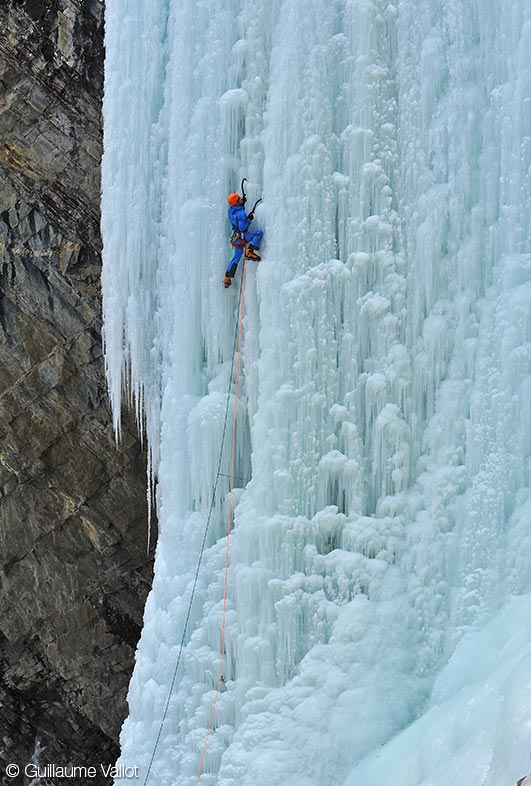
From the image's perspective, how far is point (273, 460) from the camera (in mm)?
5219

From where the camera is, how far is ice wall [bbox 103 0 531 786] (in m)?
4.86

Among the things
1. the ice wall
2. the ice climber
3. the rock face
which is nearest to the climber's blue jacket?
the ice climber

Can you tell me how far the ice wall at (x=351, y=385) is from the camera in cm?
486

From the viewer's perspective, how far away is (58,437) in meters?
8.27

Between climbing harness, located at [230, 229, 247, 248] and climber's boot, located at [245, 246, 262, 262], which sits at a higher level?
climbing harness, located at [230, 229, 247, 248]

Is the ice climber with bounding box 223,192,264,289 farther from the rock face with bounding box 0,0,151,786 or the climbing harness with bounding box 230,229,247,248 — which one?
the rock face with bounding box 0,0,151,786

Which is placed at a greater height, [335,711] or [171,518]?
[171,518]

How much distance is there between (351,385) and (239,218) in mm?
1107

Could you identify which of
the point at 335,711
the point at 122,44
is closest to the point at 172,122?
the point at 122,44

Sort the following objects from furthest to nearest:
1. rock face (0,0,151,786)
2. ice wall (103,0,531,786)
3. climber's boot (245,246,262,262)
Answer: rock face (0,0,151,786)
climber's boot (245,246,262,262)
ice wall (103,0,531,786)

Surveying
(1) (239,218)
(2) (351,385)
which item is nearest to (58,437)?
(1) (239,218)

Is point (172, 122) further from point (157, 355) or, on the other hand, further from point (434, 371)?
point (434, 371)

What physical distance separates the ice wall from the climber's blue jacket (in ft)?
0.33

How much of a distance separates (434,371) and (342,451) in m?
0.66
